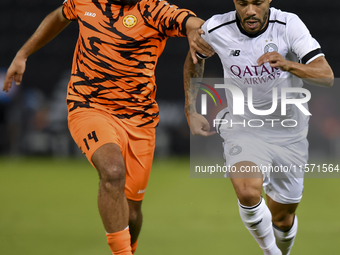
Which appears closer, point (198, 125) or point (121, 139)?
point (121, 139)

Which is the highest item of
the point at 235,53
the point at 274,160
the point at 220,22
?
the point at 220,22

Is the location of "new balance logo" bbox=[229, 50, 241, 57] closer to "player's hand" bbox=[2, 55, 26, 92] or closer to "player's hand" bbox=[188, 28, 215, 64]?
"player's hand" bbox=[188, 28, 215, 64]

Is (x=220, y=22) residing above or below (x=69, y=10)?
below

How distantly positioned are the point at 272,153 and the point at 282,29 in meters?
0.96

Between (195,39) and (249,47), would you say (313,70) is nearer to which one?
(249,47)

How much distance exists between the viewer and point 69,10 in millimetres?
4168

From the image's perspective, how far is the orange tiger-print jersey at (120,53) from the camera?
153 inches

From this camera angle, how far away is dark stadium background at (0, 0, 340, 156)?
10.9 m

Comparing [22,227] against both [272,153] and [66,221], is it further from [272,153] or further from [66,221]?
[272,153]

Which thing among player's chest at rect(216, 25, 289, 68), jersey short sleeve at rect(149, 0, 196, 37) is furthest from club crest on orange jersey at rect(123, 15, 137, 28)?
player's chest at rect(216, 25, 289, 68)

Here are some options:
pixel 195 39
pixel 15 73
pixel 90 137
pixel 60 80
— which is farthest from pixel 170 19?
pixel 60 80

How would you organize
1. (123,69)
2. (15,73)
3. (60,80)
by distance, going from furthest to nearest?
(60,80) < (15,73) < (123,69)

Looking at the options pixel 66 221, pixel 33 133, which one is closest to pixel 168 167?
pixel 33 133

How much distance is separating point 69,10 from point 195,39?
3.89ft
